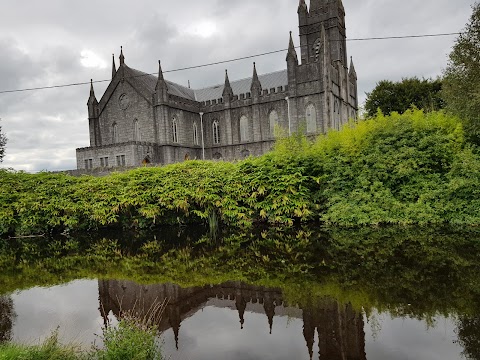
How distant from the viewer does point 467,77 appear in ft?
47.6

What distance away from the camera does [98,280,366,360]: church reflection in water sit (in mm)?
5191

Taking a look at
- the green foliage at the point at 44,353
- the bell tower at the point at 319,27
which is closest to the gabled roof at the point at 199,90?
the bell tower at the point at 319,27

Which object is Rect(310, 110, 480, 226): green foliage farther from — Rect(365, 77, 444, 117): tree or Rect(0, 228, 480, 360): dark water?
Rect(365, 77, 444, 117): tree

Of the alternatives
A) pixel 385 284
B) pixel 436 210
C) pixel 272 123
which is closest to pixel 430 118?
pixel 436 210

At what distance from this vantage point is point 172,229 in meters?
18.4

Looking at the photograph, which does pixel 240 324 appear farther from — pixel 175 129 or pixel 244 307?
pixel 175 129

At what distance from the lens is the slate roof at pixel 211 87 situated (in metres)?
41.8

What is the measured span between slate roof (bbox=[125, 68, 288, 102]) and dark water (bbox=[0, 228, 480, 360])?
106 feet

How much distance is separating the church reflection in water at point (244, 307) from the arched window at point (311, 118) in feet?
103

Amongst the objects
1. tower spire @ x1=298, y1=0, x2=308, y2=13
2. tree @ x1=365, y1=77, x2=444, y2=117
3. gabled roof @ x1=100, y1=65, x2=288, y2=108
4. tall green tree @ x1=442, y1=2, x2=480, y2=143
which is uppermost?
tower spire @ x1=298, y1=0, x2=308, y2=13

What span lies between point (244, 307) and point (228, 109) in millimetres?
37996

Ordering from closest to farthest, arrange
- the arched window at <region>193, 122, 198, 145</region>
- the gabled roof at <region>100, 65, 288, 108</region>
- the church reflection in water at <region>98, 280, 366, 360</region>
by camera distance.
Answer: the church reflection in water at <region>98, 280, 366, 360</region>, the gabled roof at <region>100, 65, 288, 108</region>, the arched window at <region>193, 122, 198, 145</region>

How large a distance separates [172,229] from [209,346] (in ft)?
43.4

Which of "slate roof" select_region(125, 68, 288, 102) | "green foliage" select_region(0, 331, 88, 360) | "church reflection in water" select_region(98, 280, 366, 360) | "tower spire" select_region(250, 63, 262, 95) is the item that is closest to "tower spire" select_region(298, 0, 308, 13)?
"slate roof" select_region(125, 68, 288, 102)
